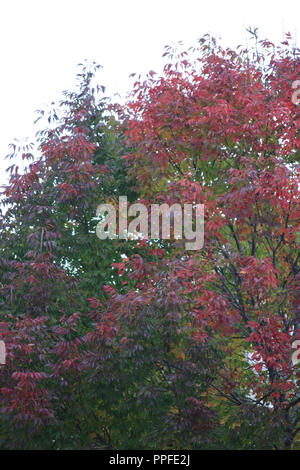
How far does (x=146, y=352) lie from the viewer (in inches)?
307

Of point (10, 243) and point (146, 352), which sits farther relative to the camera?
point (10, 243)

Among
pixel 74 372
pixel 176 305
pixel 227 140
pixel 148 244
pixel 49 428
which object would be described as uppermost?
pixel 227 140

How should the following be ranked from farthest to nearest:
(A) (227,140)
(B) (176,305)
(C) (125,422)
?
(A) (227,140)
(C) (125,422)
(B) (176,305)

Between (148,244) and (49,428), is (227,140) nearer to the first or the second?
(148,244)

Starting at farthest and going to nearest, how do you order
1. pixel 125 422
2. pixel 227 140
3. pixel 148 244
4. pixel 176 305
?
pixel 148 244 < pixel 227 140 < pixel 125 422 < pixel 176 305

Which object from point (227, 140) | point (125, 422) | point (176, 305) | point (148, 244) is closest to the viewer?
point (176, 305)

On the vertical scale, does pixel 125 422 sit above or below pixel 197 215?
below

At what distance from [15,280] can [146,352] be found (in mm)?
2628

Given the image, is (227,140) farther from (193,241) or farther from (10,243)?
(10,243)

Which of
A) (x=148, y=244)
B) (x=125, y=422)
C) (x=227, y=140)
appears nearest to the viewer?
(x=125, y=422)

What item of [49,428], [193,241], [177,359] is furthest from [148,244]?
[49,428]

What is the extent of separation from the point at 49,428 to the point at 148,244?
12.3 ft
